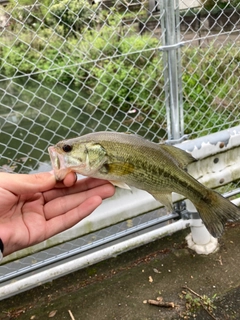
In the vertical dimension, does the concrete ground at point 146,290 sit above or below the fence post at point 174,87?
below

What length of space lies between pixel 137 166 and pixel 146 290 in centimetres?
135

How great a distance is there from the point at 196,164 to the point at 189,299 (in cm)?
98

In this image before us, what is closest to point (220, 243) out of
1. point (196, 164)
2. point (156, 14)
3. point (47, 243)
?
point (196, 164)

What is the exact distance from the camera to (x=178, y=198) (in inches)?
106

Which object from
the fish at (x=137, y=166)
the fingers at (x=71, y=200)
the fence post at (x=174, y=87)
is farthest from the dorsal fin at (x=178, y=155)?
the fence post at (x=174, y=87)

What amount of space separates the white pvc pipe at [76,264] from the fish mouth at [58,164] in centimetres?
111

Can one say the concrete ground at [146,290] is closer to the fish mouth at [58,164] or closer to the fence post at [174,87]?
the fence post at [174,87]

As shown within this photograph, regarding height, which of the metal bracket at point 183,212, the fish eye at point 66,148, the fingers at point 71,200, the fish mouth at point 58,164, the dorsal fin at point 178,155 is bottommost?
the metal bracket at point 183,212

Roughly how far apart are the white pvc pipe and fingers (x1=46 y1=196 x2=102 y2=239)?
72 cm

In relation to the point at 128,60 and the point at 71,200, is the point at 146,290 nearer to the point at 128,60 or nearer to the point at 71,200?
the point at 71,200

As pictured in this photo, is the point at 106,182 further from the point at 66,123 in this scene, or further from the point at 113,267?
the point at 66,123

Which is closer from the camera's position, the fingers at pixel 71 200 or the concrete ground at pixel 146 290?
the fingers at pixel 71 200

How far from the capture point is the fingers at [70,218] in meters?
1.94

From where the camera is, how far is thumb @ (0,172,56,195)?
1826 mm
